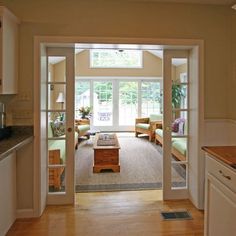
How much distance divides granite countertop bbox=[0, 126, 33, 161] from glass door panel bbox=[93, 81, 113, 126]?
710 centimetres

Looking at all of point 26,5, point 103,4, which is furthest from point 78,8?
point 26,5

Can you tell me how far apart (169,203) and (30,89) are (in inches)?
85.4

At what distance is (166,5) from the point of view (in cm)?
303

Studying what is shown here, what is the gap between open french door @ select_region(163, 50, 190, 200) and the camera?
10.8 feet

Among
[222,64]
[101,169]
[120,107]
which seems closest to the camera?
[222,64]

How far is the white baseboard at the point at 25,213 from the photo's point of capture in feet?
9.59

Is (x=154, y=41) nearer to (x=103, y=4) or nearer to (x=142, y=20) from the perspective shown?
(x=142, y=20)

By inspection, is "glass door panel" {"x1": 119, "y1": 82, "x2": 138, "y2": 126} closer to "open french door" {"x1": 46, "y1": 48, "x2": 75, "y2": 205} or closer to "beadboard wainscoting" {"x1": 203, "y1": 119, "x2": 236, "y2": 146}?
"open french door" {"x1": 46, "y1": 48, "x2": 75, "y2": 205}

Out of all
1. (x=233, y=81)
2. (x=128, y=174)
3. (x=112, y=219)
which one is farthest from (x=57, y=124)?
(x=233, y=81)

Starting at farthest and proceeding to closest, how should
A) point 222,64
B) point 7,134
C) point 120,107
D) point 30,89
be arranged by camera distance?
point 120,107 → point 222,64 → point 30,89 → point 7,134

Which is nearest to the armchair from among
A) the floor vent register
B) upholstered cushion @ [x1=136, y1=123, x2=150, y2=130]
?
upholstered cushion @ [x1=136, y1=123, x2=150, y2=130]

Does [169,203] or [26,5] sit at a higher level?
[26,5]

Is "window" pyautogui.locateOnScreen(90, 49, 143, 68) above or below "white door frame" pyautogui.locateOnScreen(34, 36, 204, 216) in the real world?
above

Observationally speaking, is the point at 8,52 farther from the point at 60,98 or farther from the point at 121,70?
the point at 121,70
